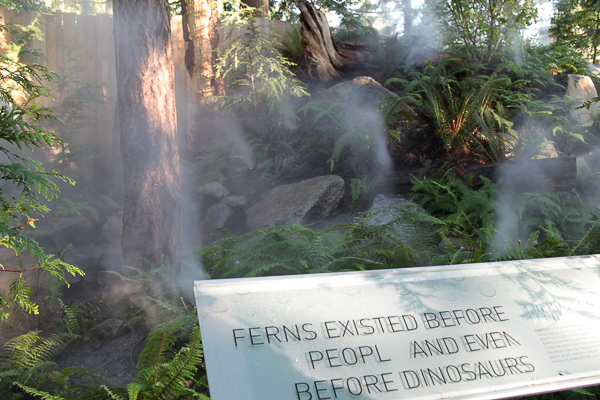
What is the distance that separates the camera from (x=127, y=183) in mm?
3762

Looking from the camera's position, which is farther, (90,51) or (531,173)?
(90,51)

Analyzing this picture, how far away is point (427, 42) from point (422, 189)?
5.34 meters

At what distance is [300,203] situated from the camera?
491 centimetres

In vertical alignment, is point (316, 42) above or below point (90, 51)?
above

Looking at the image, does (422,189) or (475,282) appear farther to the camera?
(422,189)

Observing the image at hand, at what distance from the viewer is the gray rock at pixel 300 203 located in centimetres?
483

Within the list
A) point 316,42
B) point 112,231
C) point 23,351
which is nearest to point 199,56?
point 316,42

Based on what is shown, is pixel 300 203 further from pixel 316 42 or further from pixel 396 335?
pixel 316 42

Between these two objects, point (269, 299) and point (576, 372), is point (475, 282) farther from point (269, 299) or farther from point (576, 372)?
point (269, 299)

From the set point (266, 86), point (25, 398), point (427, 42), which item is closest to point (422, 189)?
point (266, 86)

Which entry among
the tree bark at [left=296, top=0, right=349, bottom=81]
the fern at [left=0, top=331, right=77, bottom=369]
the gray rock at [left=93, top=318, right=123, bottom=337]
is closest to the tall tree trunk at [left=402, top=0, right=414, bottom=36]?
the tree bark at [left=296, top=0, right=349, bottom=81]

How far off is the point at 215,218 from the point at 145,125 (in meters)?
1.98

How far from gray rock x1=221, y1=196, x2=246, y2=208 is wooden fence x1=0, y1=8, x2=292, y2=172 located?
2584 millimetres

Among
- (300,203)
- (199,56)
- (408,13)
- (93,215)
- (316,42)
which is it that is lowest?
(93,215)
